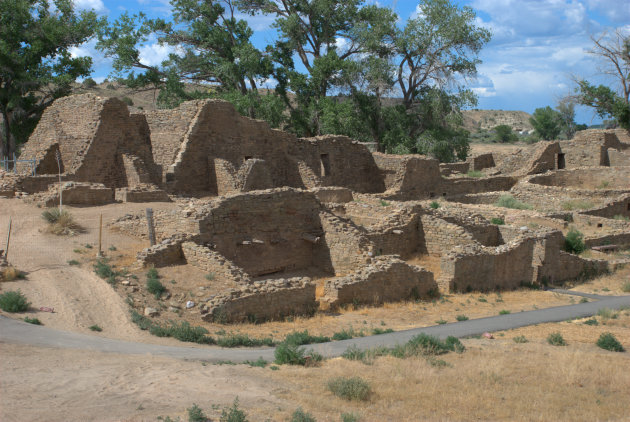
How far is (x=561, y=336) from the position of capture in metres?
12.2

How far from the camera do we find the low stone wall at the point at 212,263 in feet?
44.8

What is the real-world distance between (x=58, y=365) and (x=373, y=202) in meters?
16.6

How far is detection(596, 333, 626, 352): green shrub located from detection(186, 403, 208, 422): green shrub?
8.25m

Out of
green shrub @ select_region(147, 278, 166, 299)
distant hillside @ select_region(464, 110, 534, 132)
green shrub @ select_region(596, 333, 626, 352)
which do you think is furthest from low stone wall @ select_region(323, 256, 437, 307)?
distant hillside @ select_region(464, 110, 534, 132)

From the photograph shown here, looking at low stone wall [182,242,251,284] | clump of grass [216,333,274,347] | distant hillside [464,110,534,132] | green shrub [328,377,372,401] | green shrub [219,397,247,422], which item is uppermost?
distant hillside [464,110,534,132]

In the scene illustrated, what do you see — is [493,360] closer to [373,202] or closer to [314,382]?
[314,382]

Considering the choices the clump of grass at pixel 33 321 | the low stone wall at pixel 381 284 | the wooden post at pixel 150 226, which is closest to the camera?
the clump of grass at pixel 33 321

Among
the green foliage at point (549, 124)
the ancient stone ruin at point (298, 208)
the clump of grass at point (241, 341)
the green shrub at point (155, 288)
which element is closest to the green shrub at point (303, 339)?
the clump of grass at point (241, 341)

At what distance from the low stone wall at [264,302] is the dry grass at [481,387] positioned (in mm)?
3251

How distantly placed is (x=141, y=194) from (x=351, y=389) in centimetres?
1402

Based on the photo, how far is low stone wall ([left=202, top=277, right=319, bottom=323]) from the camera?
40.6 ft

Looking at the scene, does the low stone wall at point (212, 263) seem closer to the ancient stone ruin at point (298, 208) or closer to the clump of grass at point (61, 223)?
the ancient stone ruin at point (298, 208)

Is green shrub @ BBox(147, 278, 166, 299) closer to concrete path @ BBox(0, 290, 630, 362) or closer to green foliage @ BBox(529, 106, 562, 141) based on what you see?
concrete path @ BBox(0, 290, 630, 362)

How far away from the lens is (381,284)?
49.4ft
